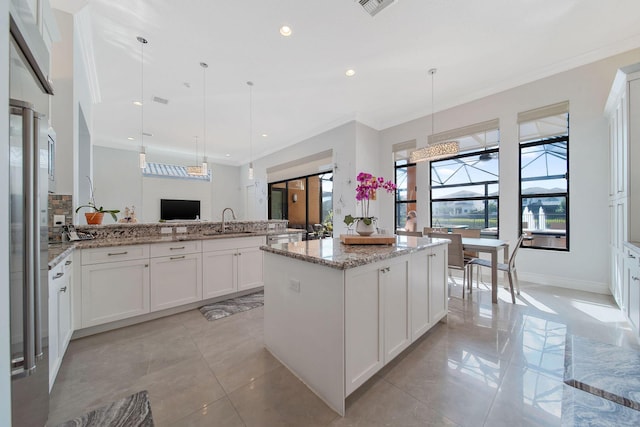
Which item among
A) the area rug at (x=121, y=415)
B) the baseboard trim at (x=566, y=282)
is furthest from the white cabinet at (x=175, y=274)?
the baseboard trim at (x=566, y=282)

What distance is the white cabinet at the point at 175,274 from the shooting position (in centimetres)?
255

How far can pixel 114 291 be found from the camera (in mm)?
2324

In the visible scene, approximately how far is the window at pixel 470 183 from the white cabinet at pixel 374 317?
334 centimetres

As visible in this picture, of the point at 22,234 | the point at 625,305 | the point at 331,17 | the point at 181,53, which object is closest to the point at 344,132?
the point at 331,17

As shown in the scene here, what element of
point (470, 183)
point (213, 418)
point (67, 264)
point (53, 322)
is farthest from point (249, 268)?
point (470, 183)

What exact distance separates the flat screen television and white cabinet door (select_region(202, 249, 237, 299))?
5.76 metres

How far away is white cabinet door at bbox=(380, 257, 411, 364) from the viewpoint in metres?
1.63

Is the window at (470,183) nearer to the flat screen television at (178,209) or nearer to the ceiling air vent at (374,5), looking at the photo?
the ceiling air vent at (374,5)

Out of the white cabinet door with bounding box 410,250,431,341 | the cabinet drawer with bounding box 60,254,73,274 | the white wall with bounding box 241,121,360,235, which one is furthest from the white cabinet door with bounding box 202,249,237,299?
the white wall with bounding box 241,121,360,235

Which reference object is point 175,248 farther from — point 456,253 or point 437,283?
point 456,253

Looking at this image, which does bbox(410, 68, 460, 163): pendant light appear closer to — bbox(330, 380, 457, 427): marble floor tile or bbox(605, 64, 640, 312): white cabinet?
bbox(605, 64, 640, 312): white cabinet

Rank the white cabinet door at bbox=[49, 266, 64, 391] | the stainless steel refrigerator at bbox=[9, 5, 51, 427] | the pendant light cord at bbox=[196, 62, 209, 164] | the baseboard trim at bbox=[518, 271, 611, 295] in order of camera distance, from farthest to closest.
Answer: the pendant light cord at bbox=[196, 62, 209, 164]
the baseboard trim at bbox=[518, 271, 611, 295]
the white cabinet door at bbox=[49, 266, 64, 391]
the stainless steel refrigerator at bbox=[9, 5, 51, 427]

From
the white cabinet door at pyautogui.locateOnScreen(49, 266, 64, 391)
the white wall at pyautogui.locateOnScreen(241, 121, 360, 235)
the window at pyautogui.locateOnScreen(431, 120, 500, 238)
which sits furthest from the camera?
the white wall at pyautogui.locateOnScreen(241, 121, 360, 235)

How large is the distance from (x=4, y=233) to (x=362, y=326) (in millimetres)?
1594
